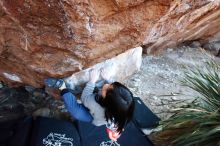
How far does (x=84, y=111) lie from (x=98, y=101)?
198 millimetres

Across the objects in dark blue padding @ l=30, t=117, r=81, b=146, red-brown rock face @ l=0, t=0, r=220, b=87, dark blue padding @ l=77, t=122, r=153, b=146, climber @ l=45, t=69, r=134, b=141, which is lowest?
dark blue padding @ l=77, t=122, r=153, b=146

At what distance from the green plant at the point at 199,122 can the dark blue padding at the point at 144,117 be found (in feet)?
0.55

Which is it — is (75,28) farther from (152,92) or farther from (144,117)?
(152,92)

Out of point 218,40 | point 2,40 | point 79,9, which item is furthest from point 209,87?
point 218,40

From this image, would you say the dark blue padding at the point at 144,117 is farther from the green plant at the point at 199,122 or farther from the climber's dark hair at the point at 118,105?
the climber's dark hair at the point at 118,105

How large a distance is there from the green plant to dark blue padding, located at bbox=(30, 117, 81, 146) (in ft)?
2.23

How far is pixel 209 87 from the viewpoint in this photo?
94.4 inches

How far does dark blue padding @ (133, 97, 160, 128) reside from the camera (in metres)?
2.61

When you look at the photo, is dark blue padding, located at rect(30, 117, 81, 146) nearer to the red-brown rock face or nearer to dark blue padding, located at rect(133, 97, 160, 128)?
the red-brown rock face

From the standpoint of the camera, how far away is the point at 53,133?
7.37 ft

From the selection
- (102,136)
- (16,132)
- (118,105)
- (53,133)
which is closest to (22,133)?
(16,132)

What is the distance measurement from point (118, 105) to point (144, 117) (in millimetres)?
878

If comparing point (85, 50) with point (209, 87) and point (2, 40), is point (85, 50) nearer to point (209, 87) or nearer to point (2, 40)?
point (2, 40)

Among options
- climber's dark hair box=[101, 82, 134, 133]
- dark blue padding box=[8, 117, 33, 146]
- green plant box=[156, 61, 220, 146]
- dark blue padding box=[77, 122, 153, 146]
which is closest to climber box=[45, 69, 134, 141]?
climber's dark hair box=[101, 82, 134, 133]
